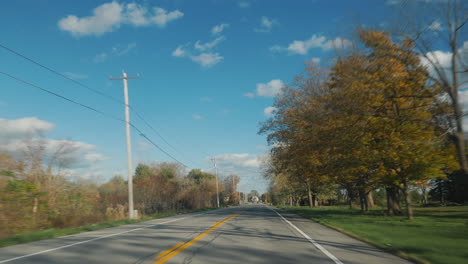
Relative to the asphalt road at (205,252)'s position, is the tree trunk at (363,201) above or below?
below

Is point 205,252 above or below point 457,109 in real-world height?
below

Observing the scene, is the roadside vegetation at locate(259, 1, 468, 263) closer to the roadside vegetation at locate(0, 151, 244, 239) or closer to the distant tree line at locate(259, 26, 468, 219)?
the distant tree line at locate(259, 26, 468, 219)

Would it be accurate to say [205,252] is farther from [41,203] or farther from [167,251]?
[41,203]

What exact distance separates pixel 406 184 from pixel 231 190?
11626 cm

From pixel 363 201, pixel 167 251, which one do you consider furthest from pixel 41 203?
pixel 363 201

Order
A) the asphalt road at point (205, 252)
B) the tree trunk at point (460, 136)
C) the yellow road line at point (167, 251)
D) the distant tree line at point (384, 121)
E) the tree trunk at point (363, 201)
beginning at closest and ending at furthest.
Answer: the asphalt road at point (205, 252) < the yellow road line at point (167, 251) < the tree trunk at point (460, 136) < the distant tree line at point (384, 121) < the tree trunk at point (363, 201)

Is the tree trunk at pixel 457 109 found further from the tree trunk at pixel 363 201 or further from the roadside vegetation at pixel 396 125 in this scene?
the tree trunk at pixel 363 201

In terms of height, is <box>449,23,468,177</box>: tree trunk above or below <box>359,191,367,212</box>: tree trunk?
above

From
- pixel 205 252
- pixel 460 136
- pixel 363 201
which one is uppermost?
pixel 460 136

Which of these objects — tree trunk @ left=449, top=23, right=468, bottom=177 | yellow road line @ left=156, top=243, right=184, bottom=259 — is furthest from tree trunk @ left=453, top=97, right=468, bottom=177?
yellow road line @ left=156, top=243, right=184, bottom=259

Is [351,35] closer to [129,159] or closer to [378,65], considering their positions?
[378,65]

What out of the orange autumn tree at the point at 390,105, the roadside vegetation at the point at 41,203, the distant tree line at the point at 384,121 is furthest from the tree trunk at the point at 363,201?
the roadside vegetation at the point at 41,203

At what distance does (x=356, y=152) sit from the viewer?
17750 mm

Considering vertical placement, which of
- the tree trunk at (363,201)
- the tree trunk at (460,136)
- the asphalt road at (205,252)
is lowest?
the tree trunk at (363,201)
